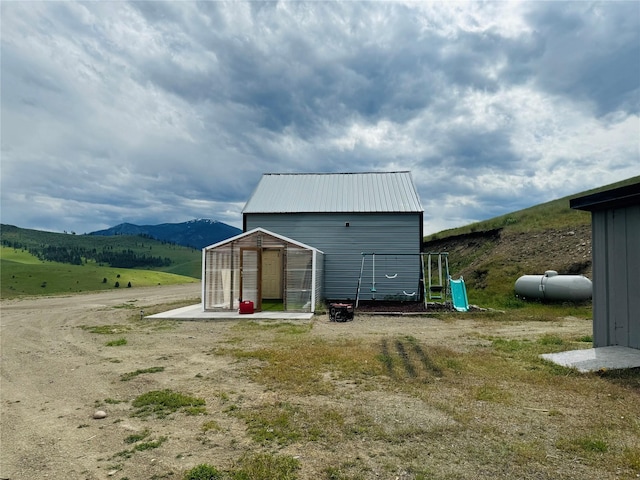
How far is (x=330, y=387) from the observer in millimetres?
5988

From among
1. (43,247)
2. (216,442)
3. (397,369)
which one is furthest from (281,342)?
(43,247)

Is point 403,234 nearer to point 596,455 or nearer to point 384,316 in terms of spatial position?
point 384,316

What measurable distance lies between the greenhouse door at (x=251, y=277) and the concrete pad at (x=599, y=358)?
1080 cm

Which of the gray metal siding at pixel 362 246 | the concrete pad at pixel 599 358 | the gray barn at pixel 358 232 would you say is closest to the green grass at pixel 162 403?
the concrete pad at pixel 599 358

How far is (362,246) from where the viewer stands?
19359 mm

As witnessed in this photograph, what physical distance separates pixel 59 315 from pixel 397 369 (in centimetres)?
1448

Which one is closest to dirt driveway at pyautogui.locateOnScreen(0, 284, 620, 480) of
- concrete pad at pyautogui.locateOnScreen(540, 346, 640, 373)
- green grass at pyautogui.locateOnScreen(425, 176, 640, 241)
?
concrete pad at pyautogui.locateOnScreen(540, 346, 640, 373)

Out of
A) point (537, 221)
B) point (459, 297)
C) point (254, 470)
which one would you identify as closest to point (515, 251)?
point (537, 221)

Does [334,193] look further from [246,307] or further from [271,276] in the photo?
[246,307]

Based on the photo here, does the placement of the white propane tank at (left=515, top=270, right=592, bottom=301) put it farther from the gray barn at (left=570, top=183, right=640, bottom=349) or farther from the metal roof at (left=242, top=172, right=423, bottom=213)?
the gray barn at (left=570, top=183, right=640, bottom=349)

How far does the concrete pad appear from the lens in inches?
254

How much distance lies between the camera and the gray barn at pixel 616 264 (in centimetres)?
707

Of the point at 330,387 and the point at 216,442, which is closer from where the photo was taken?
the point at 216,442

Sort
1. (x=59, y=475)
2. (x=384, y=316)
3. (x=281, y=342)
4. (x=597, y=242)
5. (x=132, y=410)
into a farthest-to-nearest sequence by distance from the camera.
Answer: (x=384, y=316) < (x=281, y=342) < (x=597, y=242) < (x=132, y=410) < (x=59, y=475)
